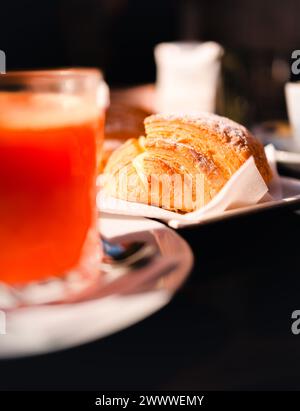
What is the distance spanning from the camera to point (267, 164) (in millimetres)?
893

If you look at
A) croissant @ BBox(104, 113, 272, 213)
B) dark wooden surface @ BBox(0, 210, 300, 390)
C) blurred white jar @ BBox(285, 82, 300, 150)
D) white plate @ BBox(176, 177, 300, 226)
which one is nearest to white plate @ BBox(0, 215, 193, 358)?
dark wooden surface @ BBox(0, 210, 300, 390)

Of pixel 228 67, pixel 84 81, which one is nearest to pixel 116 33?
pixel 228 67

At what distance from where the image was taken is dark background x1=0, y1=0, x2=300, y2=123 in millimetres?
3539

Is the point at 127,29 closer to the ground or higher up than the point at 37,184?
higher up

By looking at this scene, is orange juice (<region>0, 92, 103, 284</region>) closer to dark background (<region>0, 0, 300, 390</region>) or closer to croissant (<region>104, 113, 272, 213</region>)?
dark background (<region>0, 0, 300, 390</region>)

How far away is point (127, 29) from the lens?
4180 millimetres

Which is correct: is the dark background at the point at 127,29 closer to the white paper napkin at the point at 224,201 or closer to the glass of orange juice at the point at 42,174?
the white paper napkin at the point at 224,201

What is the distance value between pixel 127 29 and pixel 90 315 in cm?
401

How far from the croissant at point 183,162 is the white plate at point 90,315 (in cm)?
28

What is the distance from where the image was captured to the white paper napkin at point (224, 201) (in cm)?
71

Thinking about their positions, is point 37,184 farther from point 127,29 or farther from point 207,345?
point 127,29

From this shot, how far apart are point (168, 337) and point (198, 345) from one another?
29 mm

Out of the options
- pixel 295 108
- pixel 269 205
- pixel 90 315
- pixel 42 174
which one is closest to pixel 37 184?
pixel 42 174

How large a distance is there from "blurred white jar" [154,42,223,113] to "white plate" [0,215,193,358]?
1046 mm
